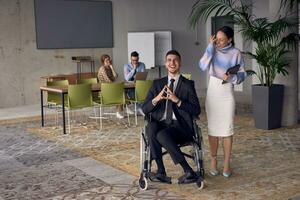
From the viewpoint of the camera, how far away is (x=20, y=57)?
A: 10.8m

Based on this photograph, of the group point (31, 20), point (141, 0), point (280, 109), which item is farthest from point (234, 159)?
point (141, 0)

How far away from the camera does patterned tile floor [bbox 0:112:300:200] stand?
4.17m

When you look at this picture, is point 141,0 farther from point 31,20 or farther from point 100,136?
point 100,136

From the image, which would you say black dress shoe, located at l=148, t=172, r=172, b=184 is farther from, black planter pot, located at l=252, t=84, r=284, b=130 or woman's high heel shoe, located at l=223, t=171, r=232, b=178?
black planter pot, located at l=252, t=84, r=284, b=130

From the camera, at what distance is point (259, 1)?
11992 mm

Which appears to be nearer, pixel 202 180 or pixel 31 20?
pixel 202 180

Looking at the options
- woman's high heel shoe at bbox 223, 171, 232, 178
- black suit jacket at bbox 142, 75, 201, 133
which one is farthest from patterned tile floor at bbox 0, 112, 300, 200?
black suit jacket at bbox 142, 75, 201, 133

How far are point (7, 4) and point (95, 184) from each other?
734cm

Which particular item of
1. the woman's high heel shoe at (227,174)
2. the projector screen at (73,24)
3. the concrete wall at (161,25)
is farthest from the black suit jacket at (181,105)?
the concrete wall at (161,25)

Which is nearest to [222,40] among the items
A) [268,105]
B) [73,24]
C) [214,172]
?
[214,172]

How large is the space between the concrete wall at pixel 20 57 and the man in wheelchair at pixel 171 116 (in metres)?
7.10

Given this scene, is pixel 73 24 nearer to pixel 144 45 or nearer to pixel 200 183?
pixel 144 45

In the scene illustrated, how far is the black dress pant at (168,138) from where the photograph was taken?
4.11 metres

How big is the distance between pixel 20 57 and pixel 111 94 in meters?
4.30
